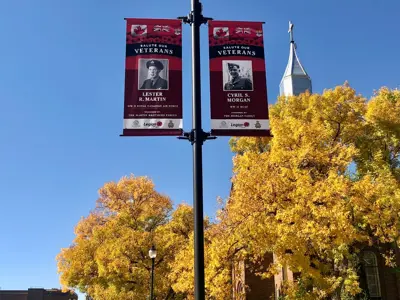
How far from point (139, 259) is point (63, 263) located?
1674 centimetres

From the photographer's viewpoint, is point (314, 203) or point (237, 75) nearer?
point (237, 75)

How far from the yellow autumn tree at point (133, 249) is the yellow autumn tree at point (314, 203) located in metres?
12.6

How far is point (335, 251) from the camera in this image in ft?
65.0

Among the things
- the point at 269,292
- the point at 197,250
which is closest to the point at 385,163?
the point at 269,292

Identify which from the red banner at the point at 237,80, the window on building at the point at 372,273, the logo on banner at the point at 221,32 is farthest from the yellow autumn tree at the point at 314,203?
the logo on banner at the point at 221,32

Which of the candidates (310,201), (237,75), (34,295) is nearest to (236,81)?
(237,75)

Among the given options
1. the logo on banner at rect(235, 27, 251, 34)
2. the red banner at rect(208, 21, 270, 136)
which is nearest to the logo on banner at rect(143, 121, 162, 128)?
the red banner at rect(208, 21, 270, 136)

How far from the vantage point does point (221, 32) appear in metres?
8.14

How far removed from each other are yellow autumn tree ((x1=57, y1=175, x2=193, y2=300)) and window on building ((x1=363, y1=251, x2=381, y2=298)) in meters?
13.1

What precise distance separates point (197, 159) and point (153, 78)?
168 cm

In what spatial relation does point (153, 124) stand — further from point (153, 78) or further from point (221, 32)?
point (221, 32)

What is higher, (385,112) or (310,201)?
(385,112)

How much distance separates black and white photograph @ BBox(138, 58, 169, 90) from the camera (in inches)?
304

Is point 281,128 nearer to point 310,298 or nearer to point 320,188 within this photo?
point 320,188
